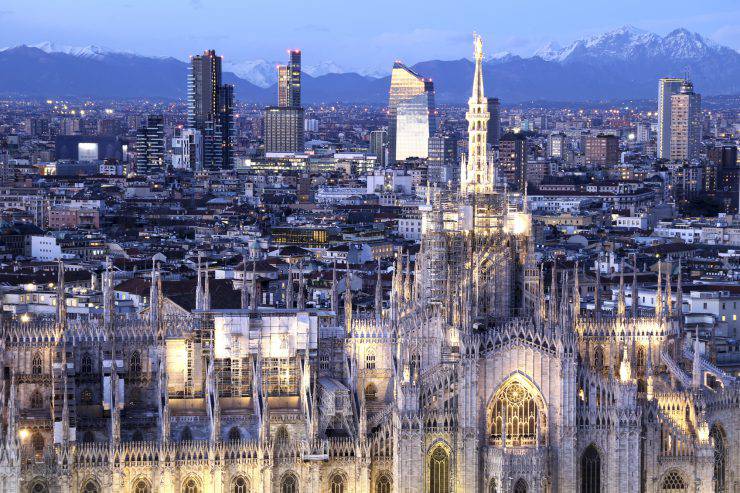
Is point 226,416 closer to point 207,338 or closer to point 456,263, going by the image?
point 207,338

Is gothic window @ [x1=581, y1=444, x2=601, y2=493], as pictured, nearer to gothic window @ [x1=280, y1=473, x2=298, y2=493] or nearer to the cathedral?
the cathedral

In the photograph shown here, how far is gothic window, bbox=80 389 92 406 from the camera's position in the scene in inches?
3074

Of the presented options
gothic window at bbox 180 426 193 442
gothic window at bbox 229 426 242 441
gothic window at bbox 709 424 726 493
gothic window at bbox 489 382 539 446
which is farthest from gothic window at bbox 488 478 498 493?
gothic window at bbox 709 424 726 493

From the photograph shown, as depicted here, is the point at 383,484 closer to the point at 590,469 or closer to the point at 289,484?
the point at 289,484

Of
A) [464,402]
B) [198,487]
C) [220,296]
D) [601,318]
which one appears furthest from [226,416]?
[220,296]

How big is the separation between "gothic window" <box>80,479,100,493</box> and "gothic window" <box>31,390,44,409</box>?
25.6 feet

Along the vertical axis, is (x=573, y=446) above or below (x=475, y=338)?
below

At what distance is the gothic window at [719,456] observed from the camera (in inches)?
3142

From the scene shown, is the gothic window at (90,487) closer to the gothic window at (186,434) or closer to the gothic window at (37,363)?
the gothic window at (186,434)

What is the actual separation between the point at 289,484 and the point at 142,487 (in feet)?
19.9

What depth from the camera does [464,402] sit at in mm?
72188

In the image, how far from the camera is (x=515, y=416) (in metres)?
73.1

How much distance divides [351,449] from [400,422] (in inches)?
121

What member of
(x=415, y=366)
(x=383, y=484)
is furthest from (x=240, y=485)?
(x=415, y=366)
